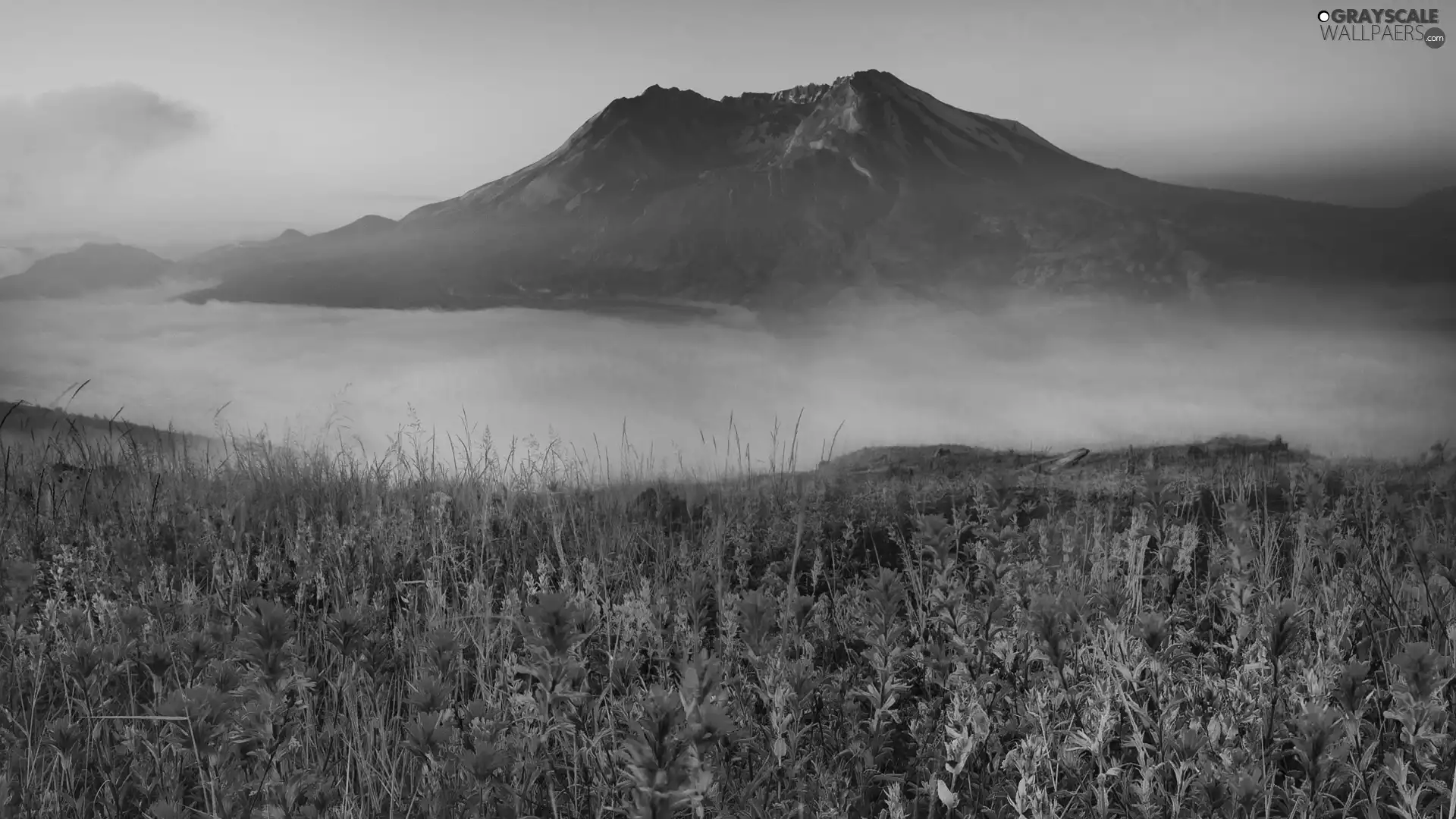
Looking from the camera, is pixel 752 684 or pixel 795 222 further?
pixel 795 222

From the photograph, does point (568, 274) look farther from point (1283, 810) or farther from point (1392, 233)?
point (1283, 810)

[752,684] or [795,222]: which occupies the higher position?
[795,222]

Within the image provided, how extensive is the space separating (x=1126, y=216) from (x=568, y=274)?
49.5m

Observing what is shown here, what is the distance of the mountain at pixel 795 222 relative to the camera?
75.6m

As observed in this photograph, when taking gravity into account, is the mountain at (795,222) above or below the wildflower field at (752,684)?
above

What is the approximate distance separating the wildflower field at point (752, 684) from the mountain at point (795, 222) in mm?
Result: 64482

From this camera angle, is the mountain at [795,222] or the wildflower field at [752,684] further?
the mountain at [795,222]

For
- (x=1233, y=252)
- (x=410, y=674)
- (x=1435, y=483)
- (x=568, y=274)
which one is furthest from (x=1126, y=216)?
(x=410, y=674)

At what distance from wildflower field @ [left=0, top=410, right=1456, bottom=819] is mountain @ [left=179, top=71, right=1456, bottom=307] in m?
64.5

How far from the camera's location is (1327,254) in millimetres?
56656

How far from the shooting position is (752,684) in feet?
8.31

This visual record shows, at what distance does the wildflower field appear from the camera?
1.77 metres

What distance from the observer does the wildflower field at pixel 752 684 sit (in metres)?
1.77

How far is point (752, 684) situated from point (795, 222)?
101178 mm
